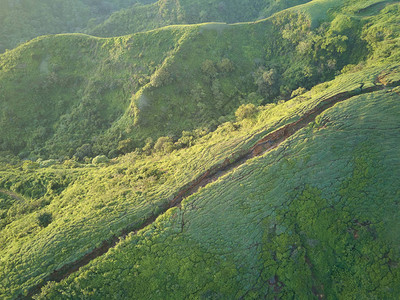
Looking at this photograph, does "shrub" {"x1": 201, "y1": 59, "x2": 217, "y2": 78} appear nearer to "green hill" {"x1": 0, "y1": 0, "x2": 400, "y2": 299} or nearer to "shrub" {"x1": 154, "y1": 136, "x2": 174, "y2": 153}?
"green hill" {"x1": 0, "y1": 0, "x2": 400, "y2": 299}

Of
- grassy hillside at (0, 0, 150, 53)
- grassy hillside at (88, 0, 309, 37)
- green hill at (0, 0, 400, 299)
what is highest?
grassy hillside at (0, 0, 150, 53)

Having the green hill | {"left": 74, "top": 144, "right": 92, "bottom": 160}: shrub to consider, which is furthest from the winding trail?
{"left": 74, "top": 144, "right": 92, "bottom": 160}: shrub

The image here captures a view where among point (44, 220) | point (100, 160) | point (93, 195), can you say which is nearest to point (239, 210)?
point (93, 195)

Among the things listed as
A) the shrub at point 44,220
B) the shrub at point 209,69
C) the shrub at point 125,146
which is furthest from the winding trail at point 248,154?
the shrub at point 209,69

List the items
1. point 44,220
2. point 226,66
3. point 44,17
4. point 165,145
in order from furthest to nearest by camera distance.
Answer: point 44,17, point 226,66, point 165,145, point 44,220

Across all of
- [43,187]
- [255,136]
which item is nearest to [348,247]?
[255,136]

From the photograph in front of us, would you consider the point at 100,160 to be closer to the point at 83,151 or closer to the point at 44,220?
the point at 83,151
